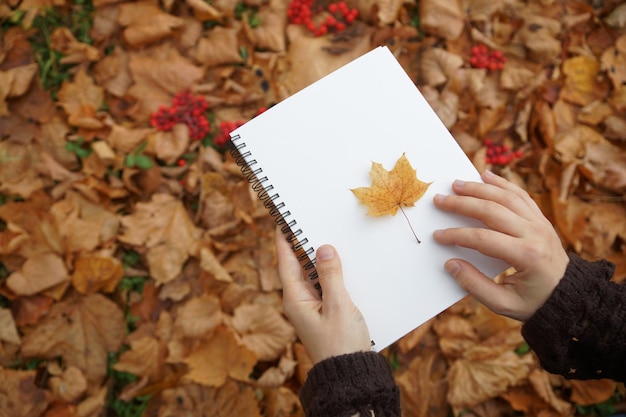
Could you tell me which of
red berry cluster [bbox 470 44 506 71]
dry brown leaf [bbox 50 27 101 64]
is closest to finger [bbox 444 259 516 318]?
red berry cluster [bbox 470 44 506 71]

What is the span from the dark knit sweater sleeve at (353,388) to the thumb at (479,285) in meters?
0.29

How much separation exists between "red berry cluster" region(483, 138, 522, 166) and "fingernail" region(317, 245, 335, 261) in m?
1.07

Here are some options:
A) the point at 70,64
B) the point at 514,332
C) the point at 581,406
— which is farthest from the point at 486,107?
the point at 70,64

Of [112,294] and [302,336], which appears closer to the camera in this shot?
[302,336]

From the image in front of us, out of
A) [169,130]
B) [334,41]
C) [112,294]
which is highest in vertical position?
[334,41]

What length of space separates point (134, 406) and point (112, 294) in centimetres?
43

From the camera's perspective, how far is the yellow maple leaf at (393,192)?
1.19 meters

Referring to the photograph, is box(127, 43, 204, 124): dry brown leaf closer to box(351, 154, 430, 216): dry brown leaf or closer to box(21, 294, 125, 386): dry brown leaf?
box(21, 294, 125, 386): dry brown leaf

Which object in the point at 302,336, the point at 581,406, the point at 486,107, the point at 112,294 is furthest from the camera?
the point at 486,107

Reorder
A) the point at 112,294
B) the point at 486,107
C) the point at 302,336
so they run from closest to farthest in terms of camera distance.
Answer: the point at 302,336, the point at 112,294, the point at 486,107

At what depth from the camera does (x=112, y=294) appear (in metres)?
1.81

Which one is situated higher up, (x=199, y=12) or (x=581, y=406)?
(x=199, y=12)

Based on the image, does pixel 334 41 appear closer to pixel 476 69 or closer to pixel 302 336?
pixel 476 69

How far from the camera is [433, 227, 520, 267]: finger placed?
3.50ft
